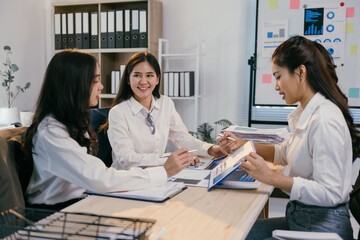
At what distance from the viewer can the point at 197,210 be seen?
113 centimetres

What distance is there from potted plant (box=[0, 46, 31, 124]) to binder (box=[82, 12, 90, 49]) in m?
0.72

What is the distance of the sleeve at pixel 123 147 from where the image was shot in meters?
1.81

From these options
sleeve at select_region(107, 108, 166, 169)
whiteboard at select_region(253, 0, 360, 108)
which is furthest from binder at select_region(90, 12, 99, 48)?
sleeve at select_region(107, 108, 166, 169)

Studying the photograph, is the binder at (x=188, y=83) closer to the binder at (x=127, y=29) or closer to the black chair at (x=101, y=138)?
the binder at (x=127, y=29)

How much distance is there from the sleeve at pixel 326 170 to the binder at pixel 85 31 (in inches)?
127

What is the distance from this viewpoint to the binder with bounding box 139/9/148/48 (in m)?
3.74

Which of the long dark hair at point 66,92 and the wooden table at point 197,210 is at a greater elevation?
the long dark hair at point 66,92

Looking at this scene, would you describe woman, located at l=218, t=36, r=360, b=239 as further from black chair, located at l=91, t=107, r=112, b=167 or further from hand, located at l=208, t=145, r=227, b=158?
black chair, located at l=91, t=107, r=112, b=167

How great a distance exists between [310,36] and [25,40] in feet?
9.82

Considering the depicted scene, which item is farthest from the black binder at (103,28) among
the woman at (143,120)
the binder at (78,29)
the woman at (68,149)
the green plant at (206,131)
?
the woman at (68,149)

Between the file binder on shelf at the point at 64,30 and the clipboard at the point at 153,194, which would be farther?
the file binder on shelf at the point at 64,30

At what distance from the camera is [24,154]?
4.21 ft

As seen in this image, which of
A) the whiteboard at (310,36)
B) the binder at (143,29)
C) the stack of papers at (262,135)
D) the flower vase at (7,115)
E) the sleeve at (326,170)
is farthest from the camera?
the binder at (143,29)

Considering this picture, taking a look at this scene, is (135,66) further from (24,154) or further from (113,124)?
(24,154)
